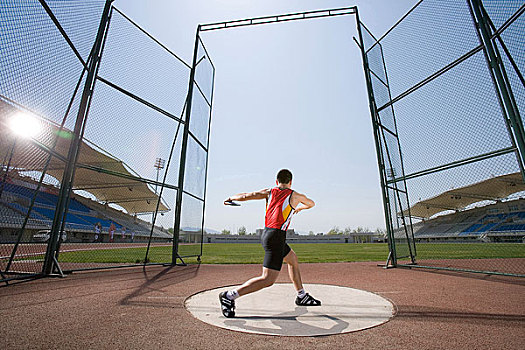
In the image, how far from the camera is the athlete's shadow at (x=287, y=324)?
2240mm

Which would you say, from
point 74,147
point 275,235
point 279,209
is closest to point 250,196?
point 279,209

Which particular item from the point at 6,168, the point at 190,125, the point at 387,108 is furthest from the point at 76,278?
the point at 387,108

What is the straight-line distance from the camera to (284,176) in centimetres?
313

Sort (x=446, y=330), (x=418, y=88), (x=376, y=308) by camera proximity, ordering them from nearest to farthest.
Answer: (x=446, y=330), (x=376, y=308), (x=418, y=88)

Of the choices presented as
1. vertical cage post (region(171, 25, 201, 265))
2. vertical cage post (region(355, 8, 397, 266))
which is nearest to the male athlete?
vertical cage post (region(171, 25, 201, 265))

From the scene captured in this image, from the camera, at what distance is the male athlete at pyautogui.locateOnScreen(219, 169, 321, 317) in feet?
8.77

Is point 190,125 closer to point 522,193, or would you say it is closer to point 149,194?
point 149,194

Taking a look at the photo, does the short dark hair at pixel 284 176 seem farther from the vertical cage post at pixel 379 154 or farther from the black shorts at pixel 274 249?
the vertical cage post at pixel 379 154

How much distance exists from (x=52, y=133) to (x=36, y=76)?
50.2 inches

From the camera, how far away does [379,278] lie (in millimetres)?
5152

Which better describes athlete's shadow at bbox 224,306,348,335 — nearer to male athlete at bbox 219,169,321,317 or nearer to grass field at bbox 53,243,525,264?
male athlete at bbox 219,169,321,317

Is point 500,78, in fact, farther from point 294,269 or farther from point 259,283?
point 259,283

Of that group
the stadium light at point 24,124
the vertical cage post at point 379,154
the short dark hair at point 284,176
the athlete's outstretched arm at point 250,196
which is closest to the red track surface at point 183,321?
the athlete's outstretched arm at point 250,196

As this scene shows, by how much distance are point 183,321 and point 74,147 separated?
167 inches
